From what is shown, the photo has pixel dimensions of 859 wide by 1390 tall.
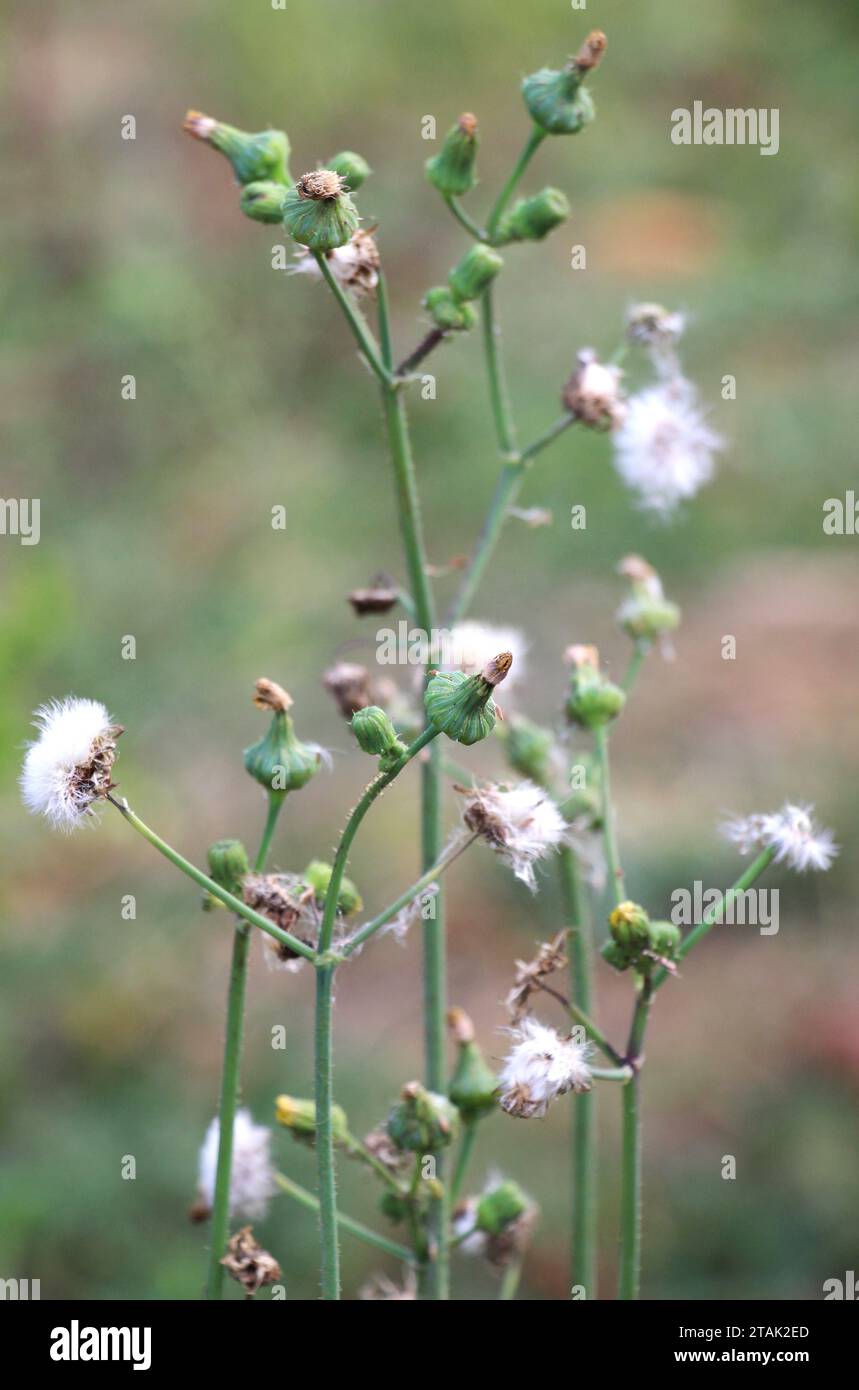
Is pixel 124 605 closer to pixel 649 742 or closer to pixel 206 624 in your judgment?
pixel 206 624

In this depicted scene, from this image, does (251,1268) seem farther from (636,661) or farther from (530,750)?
(636,661)

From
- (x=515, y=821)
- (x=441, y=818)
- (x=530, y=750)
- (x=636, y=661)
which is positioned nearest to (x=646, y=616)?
(x=636, y=661)

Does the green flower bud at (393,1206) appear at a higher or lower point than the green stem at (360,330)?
lower

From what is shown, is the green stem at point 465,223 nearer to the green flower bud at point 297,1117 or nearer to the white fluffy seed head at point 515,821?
the white fluffy seed head at point 515,821

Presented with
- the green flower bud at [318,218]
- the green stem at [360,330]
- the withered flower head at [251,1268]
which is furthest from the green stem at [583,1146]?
the green flower bud at [318,218]

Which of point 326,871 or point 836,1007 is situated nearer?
point 326,871
